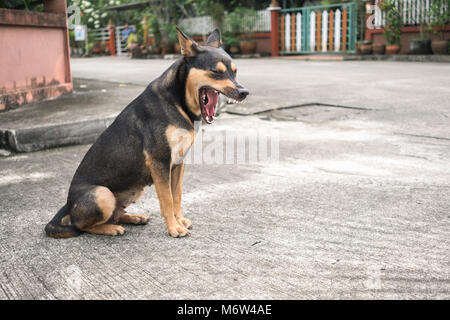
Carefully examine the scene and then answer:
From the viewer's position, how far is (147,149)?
8.36 ft

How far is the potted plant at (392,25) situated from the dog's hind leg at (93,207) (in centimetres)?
1416

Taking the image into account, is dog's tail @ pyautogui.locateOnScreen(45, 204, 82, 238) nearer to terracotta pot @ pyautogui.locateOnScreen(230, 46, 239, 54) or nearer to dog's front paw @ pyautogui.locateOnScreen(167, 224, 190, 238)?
dog's front paw @ pyautogui.locateOnScreen(167, 224, 190, 238)

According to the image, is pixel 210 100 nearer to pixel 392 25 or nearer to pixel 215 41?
pixel 215 41

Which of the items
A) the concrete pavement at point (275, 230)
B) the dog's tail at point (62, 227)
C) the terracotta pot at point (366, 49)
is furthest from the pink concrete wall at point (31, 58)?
the terracotta pot at point (366, 49)

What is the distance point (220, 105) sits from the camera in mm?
6621

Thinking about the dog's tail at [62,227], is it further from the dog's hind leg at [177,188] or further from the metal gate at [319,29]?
the metal gate at [319,29]

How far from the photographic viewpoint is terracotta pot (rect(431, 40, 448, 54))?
13536 mm

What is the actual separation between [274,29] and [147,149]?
17271mm

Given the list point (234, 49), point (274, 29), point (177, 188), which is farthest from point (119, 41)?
point (177, 188)

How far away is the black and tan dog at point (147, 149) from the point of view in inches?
97.7

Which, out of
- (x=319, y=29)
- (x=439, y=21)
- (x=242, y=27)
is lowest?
(x=439, y=21)

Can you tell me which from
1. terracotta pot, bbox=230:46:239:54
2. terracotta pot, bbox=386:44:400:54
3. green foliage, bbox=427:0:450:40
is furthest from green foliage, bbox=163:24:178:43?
green foliage, bbox=427:0:450:40
